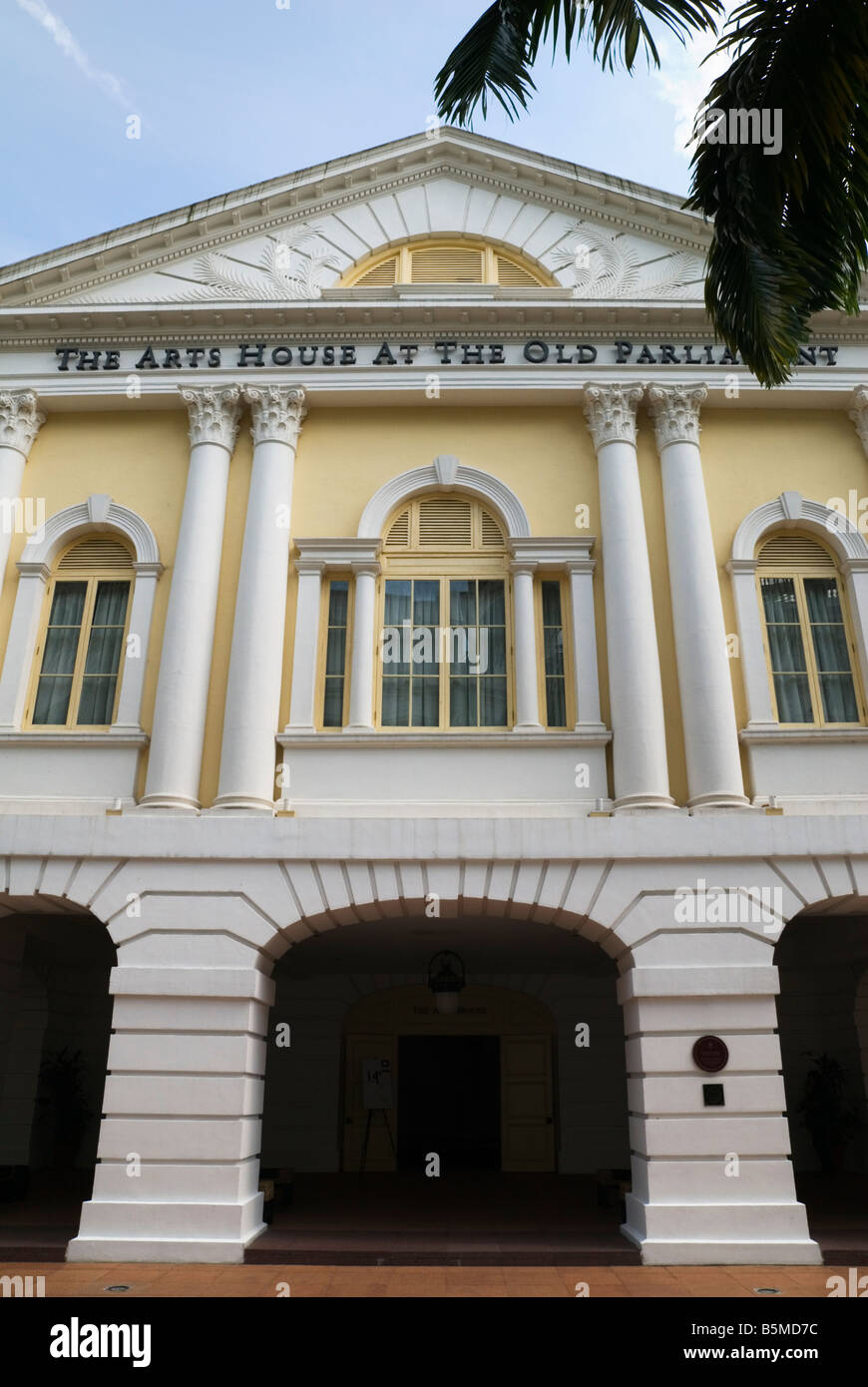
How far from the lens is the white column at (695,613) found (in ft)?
35.3

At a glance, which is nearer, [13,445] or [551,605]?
[551,605]

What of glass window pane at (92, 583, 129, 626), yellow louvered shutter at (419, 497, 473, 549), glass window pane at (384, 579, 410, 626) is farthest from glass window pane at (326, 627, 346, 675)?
glass window pane at (92, 583, 129, 626)

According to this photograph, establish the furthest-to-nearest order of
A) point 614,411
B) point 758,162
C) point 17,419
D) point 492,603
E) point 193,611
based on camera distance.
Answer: point 17,419 → point 614,411 → point 492,603 → point 193,611 → point 758,162

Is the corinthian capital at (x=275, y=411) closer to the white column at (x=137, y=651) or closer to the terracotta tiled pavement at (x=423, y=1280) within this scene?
the white column at (x=137, y=651)

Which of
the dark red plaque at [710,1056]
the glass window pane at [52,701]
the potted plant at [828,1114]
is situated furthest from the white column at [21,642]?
the potted plant at [828,1114]

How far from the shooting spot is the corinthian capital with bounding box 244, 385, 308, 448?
12.4 m

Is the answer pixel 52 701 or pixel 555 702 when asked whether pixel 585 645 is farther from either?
pixel 52 701

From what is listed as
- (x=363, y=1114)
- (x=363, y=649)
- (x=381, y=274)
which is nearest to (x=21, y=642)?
(x=363, y=649)

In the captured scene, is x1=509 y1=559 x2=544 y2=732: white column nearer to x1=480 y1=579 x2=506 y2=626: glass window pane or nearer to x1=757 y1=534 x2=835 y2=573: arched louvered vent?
x1=480 y1=579 x2=506 y2=626: glass window pane

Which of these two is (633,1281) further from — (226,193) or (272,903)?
(226,193)

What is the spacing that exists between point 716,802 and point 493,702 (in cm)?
282

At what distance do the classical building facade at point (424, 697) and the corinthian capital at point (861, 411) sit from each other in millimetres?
76

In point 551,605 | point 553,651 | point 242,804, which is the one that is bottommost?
point 242,804

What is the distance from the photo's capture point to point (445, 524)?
40.8ft
